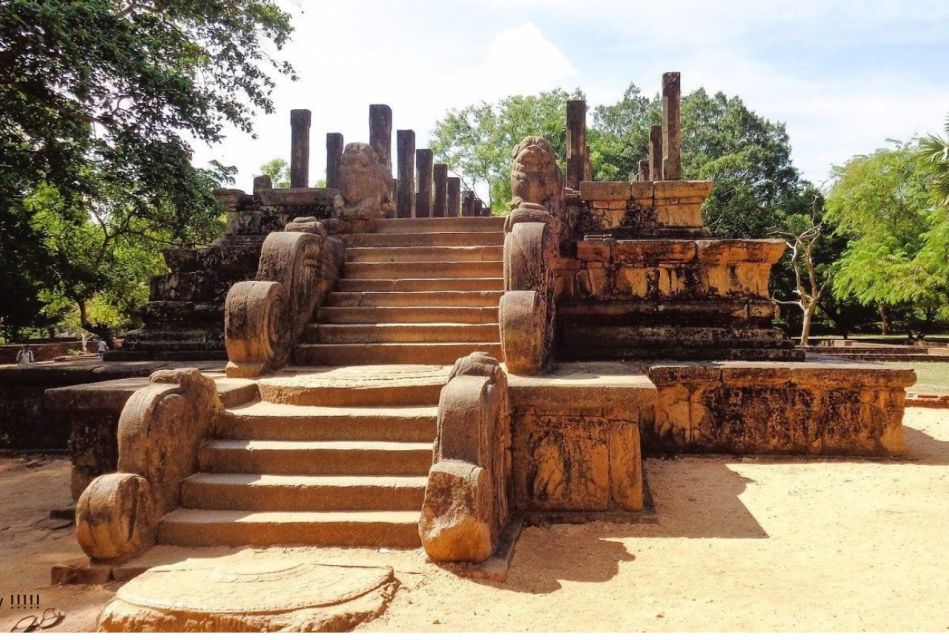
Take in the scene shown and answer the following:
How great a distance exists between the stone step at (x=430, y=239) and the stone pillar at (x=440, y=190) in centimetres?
945

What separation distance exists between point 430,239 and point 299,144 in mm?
A: 3536

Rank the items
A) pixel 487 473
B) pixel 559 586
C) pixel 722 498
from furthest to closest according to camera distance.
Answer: pixel 722 498 < pixel 487 473 < pixel 559 586

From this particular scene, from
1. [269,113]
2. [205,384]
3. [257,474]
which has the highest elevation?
[269,113]

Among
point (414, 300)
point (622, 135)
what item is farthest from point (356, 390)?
point (622, 135)

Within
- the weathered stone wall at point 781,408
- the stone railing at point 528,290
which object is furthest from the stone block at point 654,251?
the weathered stone wall at point 781,408

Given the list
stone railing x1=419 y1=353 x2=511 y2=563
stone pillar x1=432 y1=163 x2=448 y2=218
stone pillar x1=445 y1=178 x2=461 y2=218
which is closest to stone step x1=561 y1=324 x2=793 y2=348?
stone railing x1=419 y1=353 x2=511 y2=563

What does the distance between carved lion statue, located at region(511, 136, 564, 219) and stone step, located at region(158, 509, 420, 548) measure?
3.26 metres

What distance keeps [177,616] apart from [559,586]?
1564mm

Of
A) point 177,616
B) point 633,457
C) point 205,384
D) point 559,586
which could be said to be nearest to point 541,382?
point 633,457

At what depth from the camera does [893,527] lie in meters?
3.65

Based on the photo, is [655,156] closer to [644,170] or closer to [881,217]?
[644,170]

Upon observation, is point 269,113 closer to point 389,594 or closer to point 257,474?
point 257,474

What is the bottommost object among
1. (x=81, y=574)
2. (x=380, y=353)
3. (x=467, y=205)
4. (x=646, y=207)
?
(x=81, y=574)

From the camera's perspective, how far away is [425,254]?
250 inches
